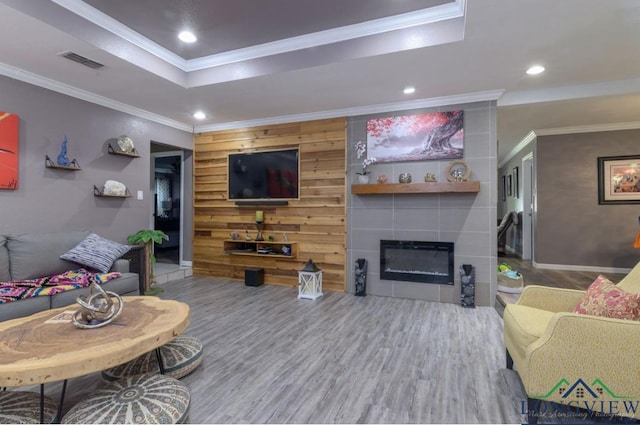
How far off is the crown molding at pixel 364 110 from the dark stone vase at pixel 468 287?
6.60 ft

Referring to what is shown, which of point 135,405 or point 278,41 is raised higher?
point 278,41

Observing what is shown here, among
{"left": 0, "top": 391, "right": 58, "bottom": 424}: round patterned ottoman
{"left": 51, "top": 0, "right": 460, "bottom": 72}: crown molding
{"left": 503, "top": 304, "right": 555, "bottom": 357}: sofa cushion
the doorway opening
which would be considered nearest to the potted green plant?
{"left": 51, "top": 0, "right": 460, "bottom": 72}: crown molding

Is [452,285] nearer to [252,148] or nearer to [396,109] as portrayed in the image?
[396,109]

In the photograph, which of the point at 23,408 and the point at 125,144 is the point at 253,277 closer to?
the point at 125,144

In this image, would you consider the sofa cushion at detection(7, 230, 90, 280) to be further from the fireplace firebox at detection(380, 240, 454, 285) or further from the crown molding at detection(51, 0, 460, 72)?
the fireplace firebox at detection(380, 240, 454, 285)

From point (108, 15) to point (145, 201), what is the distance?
2.62 metres

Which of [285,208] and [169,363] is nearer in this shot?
[169,363]

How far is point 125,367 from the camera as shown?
6.66 ft

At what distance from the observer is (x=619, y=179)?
523 cm

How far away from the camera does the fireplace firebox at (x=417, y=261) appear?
398cm

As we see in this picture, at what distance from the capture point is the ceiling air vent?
9.31ft

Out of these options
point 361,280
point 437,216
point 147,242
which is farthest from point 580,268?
point 147,242

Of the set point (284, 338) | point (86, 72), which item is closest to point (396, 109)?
point (284, 338)

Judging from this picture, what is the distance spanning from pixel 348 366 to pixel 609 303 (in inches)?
63.2
